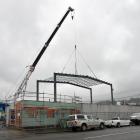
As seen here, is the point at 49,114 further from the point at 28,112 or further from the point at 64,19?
the point at 64,19

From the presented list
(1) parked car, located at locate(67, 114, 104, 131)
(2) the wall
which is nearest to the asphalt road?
(1) parked car, located at locate(67, 114, 104, 131)

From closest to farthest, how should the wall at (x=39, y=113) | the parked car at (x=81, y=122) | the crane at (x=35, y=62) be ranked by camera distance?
the parked car at (x=81, y=122), the wall at (x=39, y=113), the crane at (x=35, y=62)

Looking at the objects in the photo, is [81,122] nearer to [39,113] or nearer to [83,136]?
[39,113]

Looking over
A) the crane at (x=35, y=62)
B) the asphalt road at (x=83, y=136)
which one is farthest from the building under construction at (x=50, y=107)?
the asphalt road at (x=83, y=136)

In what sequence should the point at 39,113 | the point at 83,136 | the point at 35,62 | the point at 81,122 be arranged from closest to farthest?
the point at 83,136 < the point at 81,122 < the point at 39,113 < the point at 35,62

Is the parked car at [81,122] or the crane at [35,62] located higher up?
the crane at [35,62]

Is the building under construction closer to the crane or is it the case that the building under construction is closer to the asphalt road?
the crane

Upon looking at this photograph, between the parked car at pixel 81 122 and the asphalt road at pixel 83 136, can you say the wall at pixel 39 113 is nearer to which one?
the parked car at pixel 81 122

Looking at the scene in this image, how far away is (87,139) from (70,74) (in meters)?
18.6

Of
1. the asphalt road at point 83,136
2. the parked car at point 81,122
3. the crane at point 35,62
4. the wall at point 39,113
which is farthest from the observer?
the crane at point 35,62

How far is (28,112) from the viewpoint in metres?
31.7

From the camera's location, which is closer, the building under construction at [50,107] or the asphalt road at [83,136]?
the asphalt road at [83,136]

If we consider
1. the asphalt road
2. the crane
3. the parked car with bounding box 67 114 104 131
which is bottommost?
the asphalt road

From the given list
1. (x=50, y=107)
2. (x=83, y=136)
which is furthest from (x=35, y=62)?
(x=83, y=136)
